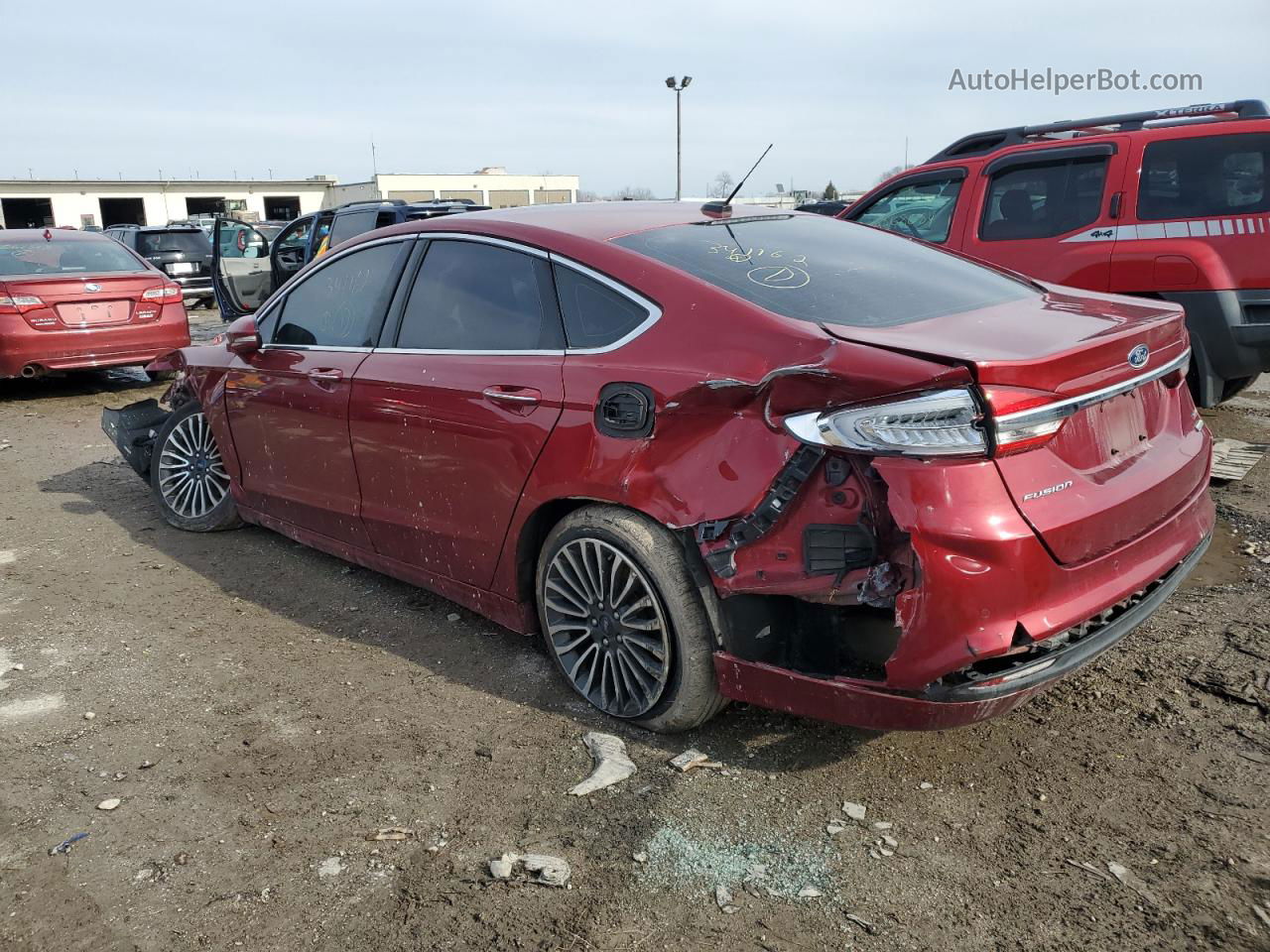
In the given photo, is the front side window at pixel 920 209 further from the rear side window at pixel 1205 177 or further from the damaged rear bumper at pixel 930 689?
the damaged rear bumper at pixel 930 689

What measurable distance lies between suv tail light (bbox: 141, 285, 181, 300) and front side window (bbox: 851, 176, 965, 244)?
657 centimetres

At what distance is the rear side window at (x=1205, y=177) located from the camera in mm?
5848

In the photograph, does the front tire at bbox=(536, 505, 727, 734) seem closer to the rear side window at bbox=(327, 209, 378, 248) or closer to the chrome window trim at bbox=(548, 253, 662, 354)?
the chrome window trim at bbox=(548, 253, 662, 354)

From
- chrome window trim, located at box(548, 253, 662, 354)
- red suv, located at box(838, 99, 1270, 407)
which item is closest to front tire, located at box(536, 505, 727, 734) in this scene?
chrome window trim, located at box(548, 253, 662, 354)

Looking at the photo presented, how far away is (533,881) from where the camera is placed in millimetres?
2574

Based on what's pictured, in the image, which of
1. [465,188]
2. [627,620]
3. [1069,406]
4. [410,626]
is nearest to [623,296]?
[627,620]

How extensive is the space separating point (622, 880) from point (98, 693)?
7.41 ft

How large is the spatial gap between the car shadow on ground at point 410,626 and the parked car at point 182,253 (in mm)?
12272

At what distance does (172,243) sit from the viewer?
17453 millimetres

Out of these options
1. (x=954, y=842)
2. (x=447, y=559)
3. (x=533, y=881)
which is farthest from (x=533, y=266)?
(x=954, y=842)

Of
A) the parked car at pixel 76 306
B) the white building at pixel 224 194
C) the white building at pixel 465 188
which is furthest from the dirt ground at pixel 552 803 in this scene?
the white building at pixel 465 188

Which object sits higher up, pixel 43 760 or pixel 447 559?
pixel 447 559

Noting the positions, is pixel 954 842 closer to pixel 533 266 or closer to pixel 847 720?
pixel 847 720

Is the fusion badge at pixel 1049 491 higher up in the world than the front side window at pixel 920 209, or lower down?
lower down
